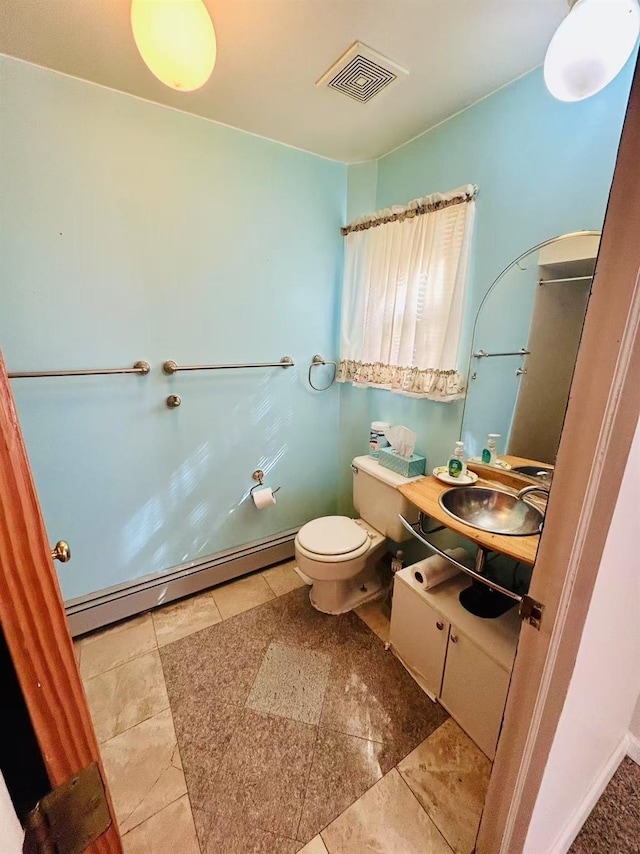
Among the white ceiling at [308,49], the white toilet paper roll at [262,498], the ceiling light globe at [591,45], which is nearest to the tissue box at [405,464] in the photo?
the white toilet paper roll at [262,498]

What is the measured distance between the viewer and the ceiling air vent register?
48.3 inches

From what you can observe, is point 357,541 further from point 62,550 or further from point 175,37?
point 175,37

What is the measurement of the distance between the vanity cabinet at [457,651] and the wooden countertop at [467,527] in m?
0.36

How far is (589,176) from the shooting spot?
3.89 feet

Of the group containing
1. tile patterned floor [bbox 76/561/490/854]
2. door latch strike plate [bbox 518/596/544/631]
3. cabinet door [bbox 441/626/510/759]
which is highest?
door latch strike plate [bbox 518/596/544/631]

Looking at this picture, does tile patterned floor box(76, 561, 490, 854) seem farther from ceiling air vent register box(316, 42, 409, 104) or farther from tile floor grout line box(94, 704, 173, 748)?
ceiling air vent register box(316, 42, 409, 104)

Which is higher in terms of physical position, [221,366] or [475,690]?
[221,366]

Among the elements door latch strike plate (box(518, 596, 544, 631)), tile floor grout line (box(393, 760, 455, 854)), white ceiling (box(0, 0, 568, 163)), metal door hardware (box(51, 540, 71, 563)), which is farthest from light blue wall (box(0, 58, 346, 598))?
door latch strike plate (box(518, 596, 544, 631))

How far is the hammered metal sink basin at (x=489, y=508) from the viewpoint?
138cm

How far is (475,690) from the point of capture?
126 centimetres

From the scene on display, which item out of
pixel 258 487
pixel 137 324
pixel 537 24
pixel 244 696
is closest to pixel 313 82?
pixel 537 24

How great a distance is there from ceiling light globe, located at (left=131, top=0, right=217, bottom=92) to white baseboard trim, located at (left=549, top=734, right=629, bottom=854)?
2396 mm

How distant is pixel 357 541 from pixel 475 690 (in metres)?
0.74

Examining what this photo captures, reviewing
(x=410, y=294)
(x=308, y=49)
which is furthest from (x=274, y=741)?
(x=308, y=49)
